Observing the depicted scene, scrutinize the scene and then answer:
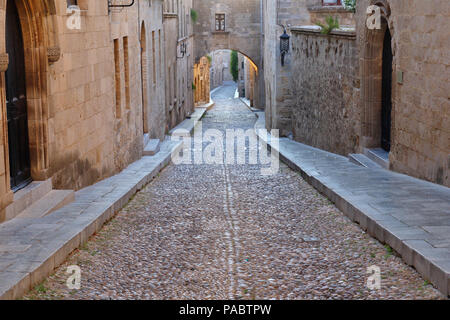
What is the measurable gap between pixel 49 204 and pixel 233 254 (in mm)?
2189

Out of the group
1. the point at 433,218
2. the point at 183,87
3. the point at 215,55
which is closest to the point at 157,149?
the point at 433,218

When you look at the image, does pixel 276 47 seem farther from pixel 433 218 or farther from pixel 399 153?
pixel 433 218

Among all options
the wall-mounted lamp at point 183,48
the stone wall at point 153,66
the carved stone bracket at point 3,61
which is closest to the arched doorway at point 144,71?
the stone wall at point 153,66

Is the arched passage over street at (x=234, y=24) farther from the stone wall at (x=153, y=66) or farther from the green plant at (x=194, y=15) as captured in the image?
the stone wall at (x=153, y=66)

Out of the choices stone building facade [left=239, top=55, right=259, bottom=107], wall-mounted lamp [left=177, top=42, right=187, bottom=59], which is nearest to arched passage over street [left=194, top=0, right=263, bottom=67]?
stone building facade [left=239, top=55, right=259, bottom=107]

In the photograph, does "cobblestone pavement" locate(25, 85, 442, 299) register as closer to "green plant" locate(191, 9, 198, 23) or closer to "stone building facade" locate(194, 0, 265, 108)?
"stone building facade" locate(194, 0, 265, 108)

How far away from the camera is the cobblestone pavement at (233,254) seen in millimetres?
5430

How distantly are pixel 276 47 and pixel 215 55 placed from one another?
42957mm

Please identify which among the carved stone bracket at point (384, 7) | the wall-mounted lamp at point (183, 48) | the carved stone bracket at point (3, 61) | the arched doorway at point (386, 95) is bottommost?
the arched doorway at point (386, 95)

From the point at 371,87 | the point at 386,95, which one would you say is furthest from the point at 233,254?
the point at 371,87

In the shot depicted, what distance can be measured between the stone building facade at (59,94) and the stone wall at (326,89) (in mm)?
4478

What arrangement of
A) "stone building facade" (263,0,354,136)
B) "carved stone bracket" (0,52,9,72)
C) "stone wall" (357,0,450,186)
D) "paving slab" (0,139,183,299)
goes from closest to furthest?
"paving slab" (0,139,183,299) < "carved stone bracket" (0,52,9,72) < "stone wall" (357,0,450,186) < "stone building facade" (263,0,354,136)

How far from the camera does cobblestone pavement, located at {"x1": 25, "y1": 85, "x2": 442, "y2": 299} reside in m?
5.43

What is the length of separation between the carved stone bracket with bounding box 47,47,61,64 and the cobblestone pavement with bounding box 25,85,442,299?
2.04m
